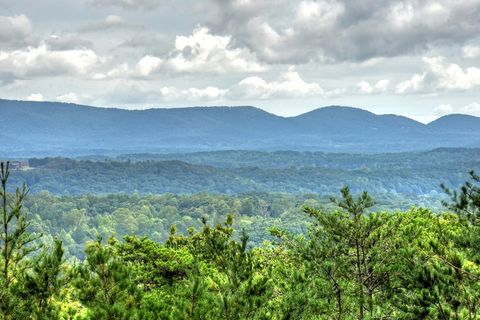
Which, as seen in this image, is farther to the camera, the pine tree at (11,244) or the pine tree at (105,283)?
the pine tree at (11,244)

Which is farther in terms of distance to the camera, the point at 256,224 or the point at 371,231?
the point at 256,224

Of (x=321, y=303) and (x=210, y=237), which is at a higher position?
(x=210, y=237)

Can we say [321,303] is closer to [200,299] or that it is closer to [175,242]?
[200,299]

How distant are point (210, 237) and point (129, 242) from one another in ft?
55.1

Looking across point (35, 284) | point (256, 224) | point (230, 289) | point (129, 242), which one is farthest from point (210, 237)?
point (256, 224)

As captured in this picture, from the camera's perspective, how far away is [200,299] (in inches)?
415

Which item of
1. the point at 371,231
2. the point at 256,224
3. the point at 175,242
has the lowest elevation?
the point at 256,224

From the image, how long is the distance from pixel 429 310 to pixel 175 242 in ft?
81.3

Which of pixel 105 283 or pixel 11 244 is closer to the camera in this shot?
pixel 105 283

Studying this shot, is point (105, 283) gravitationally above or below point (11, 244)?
below

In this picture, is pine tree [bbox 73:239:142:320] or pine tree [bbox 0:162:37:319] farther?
pine tree [bbox 0:162:37:319]

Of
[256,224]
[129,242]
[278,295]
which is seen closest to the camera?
[278,295]

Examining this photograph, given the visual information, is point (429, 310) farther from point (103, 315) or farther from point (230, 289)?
point (103, 315)

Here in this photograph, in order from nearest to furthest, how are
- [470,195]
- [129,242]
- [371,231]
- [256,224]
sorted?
[371,231] → [470,195] → [129,242] → [256,224]
